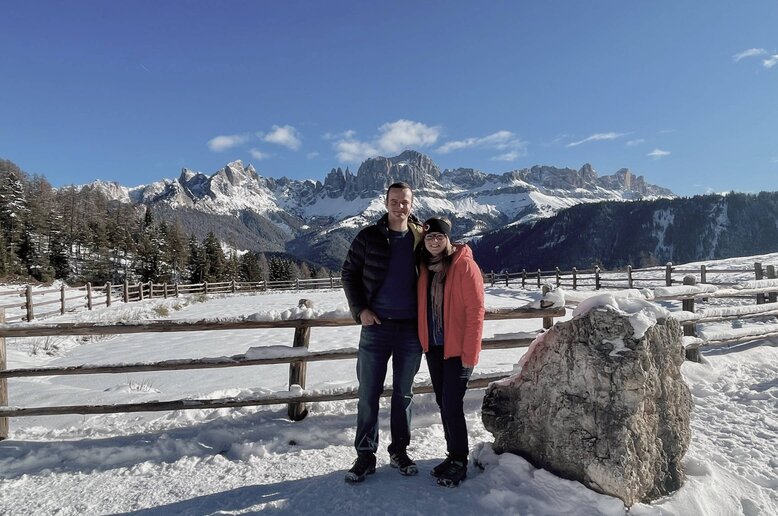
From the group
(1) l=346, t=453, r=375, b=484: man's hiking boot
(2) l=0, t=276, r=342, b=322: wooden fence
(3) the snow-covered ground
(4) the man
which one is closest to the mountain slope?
(2) l=0, t=276, r=342, b=322: wooden fence

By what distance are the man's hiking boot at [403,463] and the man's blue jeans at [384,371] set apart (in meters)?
0.05

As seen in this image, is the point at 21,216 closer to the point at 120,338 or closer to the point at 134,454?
the point at 120,338

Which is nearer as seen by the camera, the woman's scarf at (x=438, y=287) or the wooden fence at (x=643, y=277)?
the woman's scarf at (x=438, y=287)

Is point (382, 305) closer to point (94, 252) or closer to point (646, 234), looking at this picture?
point (94, 252)

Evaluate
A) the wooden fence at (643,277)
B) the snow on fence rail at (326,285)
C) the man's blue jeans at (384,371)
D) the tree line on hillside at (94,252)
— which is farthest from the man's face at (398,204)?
the tree line on hillside at (94,252)

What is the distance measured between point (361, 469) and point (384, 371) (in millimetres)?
714

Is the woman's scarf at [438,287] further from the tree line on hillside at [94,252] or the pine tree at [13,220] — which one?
the pine tree at [13,220]

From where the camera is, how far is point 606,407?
8.64 ft

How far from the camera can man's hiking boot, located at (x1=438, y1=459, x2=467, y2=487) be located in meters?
2.84

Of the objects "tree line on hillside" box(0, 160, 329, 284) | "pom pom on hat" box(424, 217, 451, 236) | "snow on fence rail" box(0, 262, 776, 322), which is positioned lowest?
"snow on fence rail" box(0, 262, 776, 322)

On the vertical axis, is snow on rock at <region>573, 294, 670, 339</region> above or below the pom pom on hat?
below

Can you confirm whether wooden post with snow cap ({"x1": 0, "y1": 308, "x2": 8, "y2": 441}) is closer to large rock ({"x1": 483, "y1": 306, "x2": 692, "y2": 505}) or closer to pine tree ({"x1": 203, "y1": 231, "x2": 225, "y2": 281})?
large rock ({"x1": 483, "y1": 306, "x2": 692, "y2": 505})

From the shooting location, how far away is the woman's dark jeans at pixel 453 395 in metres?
2.86

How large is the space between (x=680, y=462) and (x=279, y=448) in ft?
9.94
